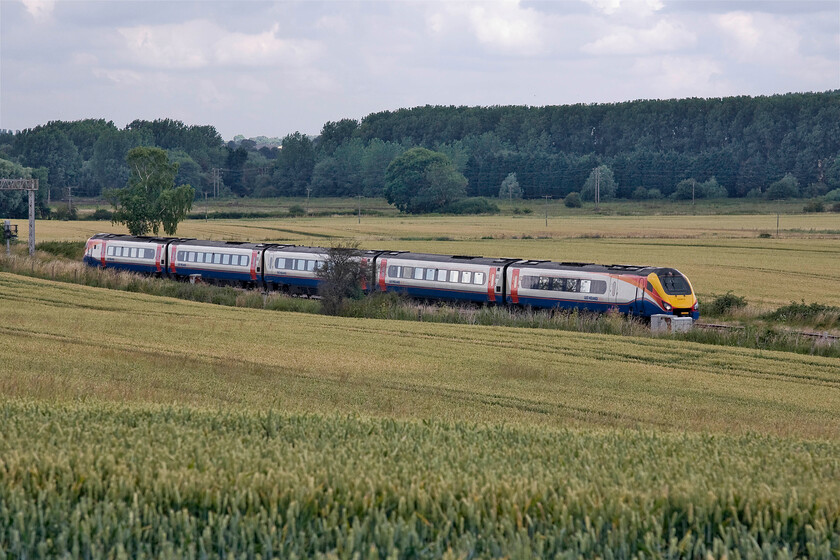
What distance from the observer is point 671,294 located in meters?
40.6

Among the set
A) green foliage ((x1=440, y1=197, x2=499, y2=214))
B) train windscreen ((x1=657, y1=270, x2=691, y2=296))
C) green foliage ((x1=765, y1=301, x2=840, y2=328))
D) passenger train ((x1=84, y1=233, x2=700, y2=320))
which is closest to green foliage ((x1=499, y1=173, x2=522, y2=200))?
green foliage ((x1=440, y1=197, x2=499, y2=214))

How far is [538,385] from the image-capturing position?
908 inches

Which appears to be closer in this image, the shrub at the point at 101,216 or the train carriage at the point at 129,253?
the train carriage at the point at 129,253

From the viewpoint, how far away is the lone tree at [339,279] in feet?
143

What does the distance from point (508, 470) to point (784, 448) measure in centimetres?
411

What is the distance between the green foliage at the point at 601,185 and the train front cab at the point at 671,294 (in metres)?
125

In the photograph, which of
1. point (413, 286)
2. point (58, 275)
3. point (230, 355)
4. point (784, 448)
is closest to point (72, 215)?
point (58, 275)

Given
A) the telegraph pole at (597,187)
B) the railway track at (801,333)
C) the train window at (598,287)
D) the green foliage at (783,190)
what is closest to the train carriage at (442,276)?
the train window at (598,287)

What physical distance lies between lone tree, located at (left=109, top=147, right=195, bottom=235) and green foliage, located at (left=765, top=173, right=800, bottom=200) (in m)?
104

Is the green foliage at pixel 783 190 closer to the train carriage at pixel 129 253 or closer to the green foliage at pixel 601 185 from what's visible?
the green foliage at pixel 601 185

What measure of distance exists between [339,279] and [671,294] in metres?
14.7

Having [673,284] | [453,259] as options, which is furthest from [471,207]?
[673,284]

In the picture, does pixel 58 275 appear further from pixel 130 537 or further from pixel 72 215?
pixel 72 215

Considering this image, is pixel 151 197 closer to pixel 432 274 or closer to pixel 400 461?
pixel 432 274
